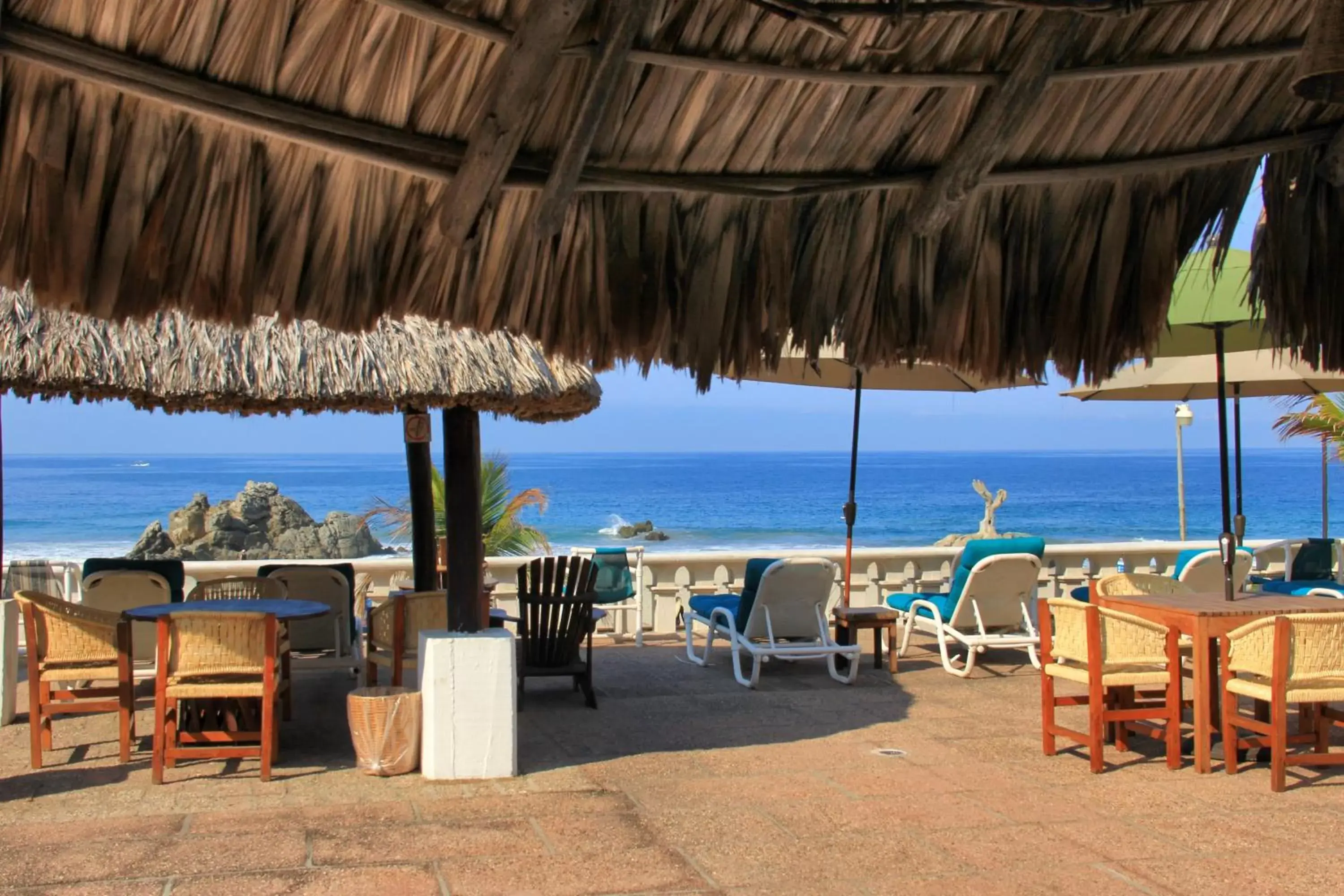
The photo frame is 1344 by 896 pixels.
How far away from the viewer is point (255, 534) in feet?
135

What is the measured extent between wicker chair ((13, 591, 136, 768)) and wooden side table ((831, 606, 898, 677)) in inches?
172

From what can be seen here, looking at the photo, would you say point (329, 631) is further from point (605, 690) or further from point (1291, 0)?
point (1291, 0)

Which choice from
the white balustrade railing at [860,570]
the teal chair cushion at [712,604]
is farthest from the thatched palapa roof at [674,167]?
the white balustrade railing at [860,570]

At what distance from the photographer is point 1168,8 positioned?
8.06 feet

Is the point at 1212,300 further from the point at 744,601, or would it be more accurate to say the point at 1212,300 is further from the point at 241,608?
the point at 241,608

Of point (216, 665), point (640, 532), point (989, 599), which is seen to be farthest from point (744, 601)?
point (640, 532)

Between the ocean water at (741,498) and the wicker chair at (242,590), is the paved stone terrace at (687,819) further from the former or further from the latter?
the ocean water at (741,498)

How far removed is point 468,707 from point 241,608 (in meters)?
1.56

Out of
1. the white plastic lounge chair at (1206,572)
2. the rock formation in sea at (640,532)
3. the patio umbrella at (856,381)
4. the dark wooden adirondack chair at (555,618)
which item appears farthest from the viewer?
the rock formation in sea at (640,532)

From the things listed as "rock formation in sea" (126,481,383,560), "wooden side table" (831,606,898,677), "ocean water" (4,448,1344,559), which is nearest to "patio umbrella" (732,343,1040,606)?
"wooden side table" (831,606,898,677)

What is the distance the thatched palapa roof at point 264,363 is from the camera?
20.6 ft

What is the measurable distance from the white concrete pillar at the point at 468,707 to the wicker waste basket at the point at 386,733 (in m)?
0.05

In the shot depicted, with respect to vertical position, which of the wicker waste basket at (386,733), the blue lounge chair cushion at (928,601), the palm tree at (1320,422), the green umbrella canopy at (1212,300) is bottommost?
the wicker waste basket at (386,733)

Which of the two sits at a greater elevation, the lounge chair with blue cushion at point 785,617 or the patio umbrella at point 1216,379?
the patio umbrella at point 1216,379
